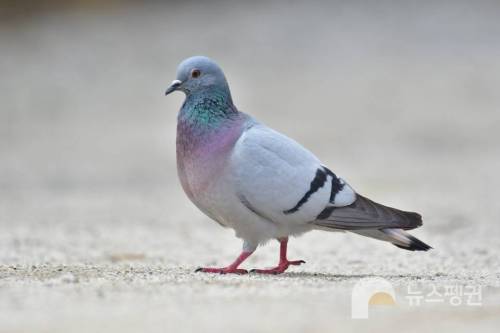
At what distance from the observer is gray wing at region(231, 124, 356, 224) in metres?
5.36

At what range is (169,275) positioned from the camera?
5266 millimetres

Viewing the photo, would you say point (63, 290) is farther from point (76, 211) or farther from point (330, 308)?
point (76, 211)

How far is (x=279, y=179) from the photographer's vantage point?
17.8 ft

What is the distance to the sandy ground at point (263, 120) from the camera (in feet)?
14.4

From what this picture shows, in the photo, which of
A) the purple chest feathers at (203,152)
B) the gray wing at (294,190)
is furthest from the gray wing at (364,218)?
the purple chest feathers at (203,152)

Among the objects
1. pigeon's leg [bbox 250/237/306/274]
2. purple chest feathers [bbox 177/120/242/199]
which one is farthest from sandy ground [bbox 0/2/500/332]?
purple chest feathers [bbox 177/120/242/199]

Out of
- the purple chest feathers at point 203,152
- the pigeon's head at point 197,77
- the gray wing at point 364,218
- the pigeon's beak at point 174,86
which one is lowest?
the gray wing at point 364,218

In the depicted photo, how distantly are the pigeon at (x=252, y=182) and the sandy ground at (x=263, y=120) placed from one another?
32 cm

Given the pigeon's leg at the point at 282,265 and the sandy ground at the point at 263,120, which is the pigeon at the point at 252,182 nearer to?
the pigeon's leg at the point at 282,265

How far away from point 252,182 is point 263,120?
1237cm

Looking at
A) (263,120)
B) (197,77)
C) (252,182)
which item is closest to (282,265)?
(252,182)

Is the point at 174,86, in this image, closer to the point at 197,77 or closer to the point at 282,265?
the point at 197,77

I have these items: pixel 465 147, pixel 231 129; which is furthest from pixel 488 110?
pixel 231 129

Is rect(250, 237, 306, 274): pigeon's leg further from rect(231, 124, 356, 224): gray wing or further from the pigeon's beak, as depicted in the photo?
the pigeon's beak
